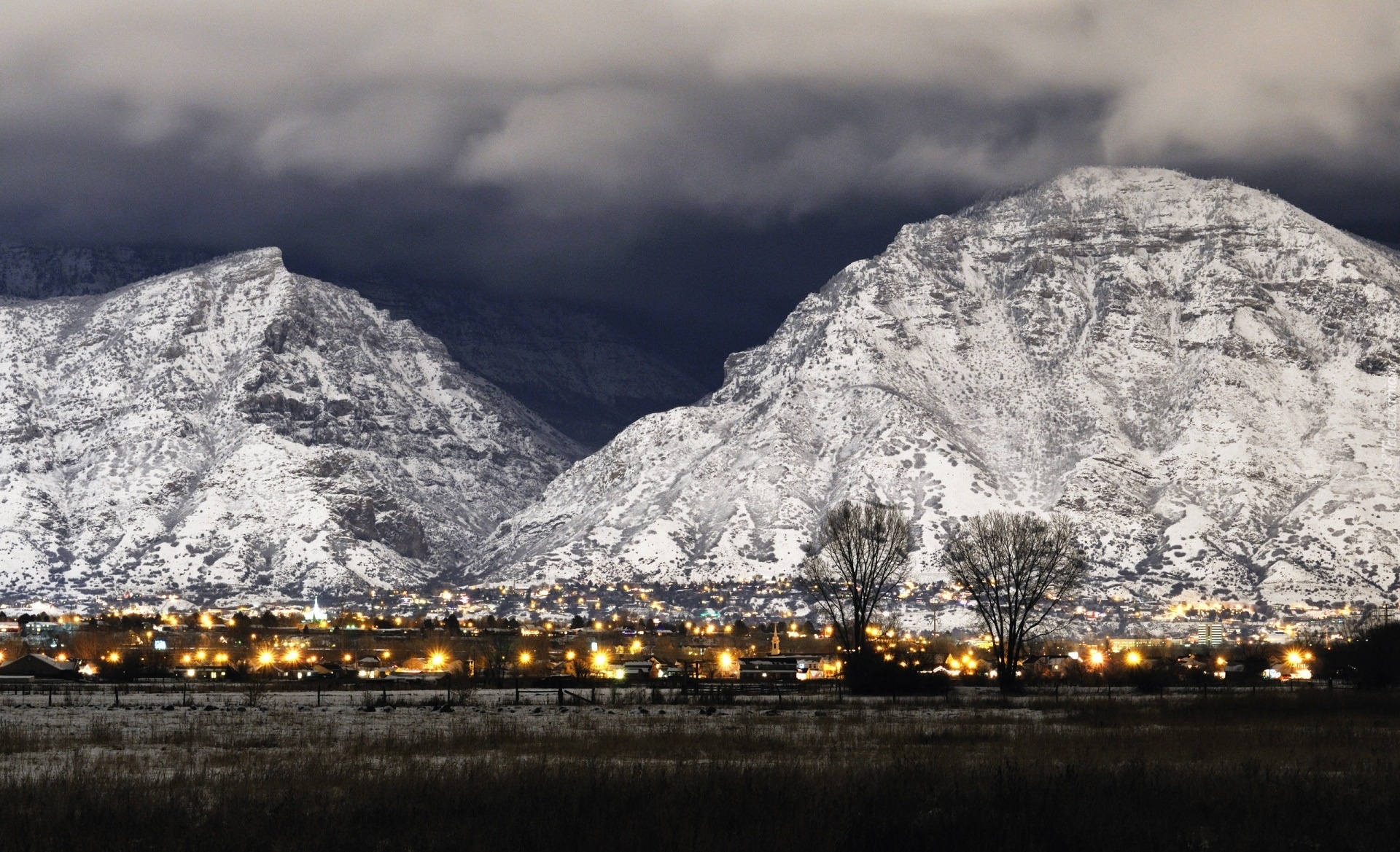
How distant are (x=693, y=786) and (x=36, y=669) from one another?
14741cm

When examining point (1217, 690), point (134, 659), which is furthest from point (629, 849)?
point (134, 659)

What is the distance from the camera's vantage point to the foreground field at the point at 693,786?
34219mm

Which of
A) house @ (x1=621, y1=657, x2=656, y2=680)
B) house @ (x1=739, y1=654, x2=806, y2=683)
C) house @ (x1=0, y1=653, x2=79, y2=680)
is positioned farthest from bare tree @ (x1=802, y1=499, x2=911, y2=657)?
house @ (x1=0, y1=653, x2=79, y2=680)

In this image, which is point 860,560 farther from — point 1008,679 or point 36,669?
point 36,669

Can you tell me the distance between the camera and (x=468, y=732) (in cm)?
6353

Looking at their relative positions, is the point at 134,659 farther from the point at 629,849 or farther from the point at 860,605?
the point at 629,849

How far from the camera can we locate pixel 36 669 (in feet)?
552

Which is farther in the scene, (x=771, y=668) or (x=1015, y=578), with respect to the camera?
(x=771, y=668)

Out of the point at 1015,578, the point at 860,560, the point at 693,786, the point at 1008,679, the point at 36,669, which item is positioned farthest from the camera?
the point at 36,669

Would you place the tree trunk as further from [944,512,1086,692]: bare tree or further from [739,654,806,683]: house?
[739,654,806,683]: house

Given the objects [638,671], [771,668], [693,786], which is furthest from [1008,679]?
[693,786]

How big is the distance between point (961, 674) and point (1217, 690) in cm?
6034

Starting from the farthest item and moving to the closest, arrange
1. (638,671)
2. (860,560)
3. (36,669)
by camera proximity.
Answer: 1. (638,671)
2. (36,669)
3. (860,560)

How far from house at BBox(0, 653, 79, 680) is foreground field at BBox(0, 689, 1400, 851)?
102m
